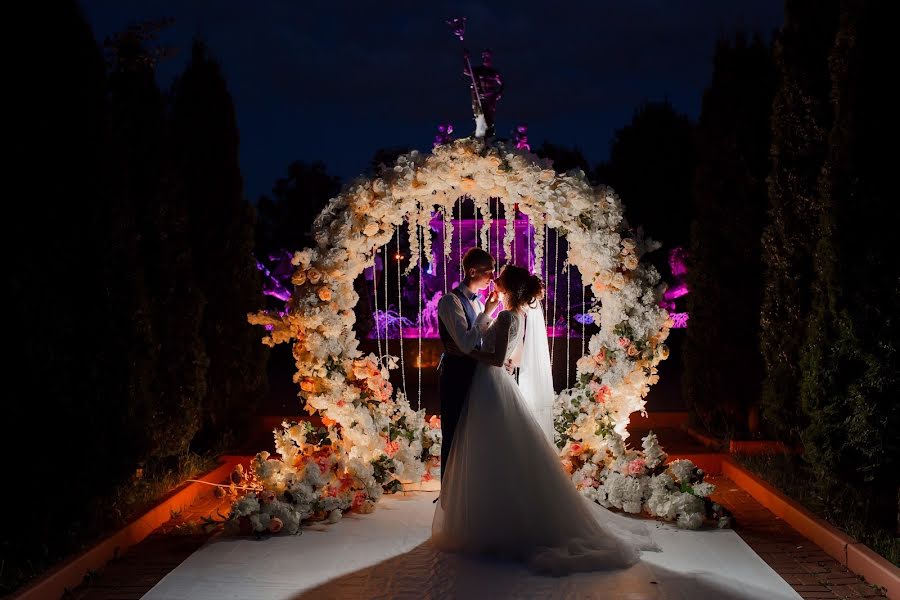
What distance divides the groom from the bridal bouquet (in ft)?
4.00

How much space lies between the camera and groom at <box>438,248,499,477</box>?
548 cm

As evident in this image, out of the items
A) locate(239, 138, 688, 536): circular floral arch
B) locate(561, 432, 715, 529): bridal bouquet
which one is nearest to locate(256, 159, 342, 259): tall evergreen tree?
locate(239, 138, 688, 536): circular floral arch

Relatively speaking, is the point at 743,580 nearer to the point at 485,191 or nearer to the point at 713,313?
the point at 485,191

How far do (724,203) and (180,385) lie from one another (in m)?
5.04

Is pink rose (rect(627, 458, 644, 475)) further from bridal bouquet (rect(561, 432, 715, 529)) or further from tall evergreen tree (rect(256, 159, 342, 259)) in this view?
tall evergreen tree (rect(256, 159, 342, 259))

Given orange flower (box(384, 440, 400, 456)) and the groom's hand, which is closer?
the groom's hand

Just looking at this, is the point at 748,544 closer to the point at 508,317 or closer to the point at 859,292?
the point at 859,292

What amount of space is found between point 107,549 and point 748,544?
12.1ft

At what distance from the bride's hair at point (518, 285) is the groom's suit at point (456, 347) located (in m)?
0.24

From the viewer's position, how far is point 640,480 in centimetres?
599

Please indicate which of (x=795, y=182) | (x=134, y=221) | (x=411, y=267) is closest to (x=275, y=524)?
(x=411, y=267)

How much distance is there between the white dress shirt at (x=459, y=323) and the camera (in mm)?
5387

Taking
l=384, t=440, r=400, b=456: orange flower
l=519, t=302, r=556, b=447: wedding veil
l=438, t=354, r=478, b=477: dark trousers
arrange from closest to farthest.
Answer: l=438, t=354, r=478, b=477: dark trousers, l=519, t=302, r=556, b=447: wedding veil, l=384, t=440, r=400, b=456: orange flower

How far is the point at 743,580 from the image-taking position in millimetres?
4523
